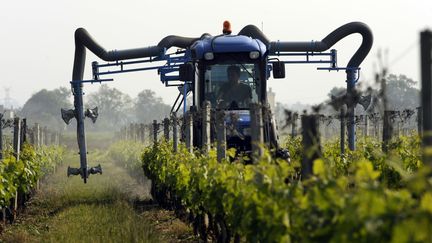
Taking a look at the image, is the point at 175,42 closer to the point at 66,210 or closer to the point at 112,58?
the point at 112,58

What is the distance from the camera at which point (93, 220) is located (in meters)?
13.2

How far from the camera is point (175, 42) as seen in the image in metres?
18.5

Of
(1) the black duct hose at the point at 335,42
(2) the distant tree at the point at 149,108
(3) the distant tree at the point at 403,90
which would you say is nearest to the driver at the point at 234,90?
(1) the black duct hose at the point at 335,42

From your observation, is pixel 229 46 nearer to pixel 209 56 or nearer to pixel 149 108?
pixel 209 56

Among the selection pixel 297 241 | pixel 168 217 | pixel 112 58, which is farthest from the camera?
pixel 112 58

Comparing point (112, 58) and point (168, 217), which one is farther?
point (112, 58)

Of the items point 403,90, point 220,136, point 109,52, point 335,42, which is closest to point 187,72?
point 220,136

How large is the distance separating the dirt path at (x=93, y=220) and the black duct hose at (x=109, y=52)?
10.3ft

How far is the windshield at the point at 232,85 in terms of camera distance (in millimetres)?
13188

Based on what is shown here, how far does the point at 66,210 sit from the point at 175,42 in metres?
5.22

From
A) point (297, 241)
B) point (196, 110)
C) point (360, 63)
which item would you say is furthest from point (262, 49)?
point (297, 241)

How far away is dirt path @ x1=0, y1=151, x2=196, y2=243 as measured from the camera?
11.3 m

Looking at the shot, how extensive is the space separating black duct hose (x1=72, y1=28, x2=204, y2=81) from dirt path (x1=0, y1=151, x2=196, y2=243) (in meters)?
3.15

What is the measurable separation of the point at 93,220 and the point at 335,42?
323 inches
